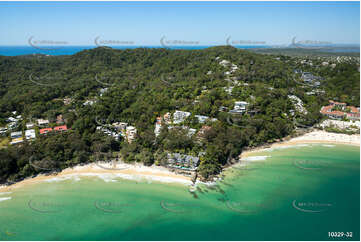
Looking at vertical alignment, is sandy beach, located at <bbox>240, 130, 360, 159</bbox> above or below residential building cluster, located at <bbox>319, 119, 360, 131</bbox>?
below

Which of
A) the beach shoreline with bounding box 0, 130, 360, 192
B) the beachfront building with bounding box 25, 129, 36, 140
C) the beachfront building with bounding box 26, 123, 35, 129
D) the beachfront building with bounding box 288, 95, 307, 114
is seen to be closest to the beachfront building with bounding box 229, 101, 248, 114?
the beach shoreline with bounding box 0, 130, 360, 192

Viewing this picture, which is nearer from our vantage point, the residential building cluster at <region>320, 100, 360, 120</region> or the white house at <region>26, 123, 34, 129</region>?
the white house at <region>26, 123, 34, 129</region>

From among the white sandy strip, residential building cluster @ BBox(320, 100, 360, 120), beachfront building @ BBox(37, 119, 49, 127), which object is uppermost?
residential building cluster @ BBox(320, 100, 360, 120)

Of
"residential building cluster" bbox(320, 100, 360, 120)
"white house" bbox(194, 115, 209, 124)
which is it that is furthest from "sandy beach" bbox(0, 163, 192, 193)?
"residential building cluster" bbox(320, 100, 360, 120)

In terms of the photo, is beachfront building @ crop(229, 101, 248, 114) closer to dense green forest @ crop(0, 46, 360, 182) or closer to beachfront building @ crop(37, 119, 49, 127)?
dense green forest @ crop(0, 46, 360, 182)

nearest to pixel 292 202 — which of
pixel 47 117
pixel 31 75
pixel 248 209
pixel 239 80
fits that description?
pixel 248 209

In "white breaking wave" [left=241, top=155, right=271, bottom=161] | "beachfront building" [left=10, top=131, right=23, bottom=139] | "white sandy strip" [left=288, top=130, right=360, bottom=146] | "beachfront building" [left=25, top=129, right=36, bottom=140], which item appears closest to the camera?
"white breaking wave" [left=241, top=155, right=271, bottom=161]

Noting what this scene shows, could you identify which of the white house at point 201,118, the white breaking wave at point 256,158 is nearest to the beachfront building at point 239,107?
the white house at point 201,118

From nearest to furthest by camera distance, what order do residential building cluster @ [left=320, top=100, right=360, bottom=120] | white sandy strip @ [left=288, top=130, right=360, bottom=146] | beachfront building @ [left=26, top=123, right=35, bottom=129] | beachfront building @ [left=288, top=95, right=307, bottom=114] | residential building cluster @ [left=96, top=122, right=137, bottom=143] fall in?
residential building cluster @ [left=96, top=122, right=137, bottom=143], white sandy strip @ [left=288, top=130, right=360, bottom=146], beachfront building @ [left=26, top=123, right=35, bottom=129], residential building cluster @ [left=320, top=100, right=360, bottom=120], beachfront building @ [left=288, top=95, right=307, bottom=114]
